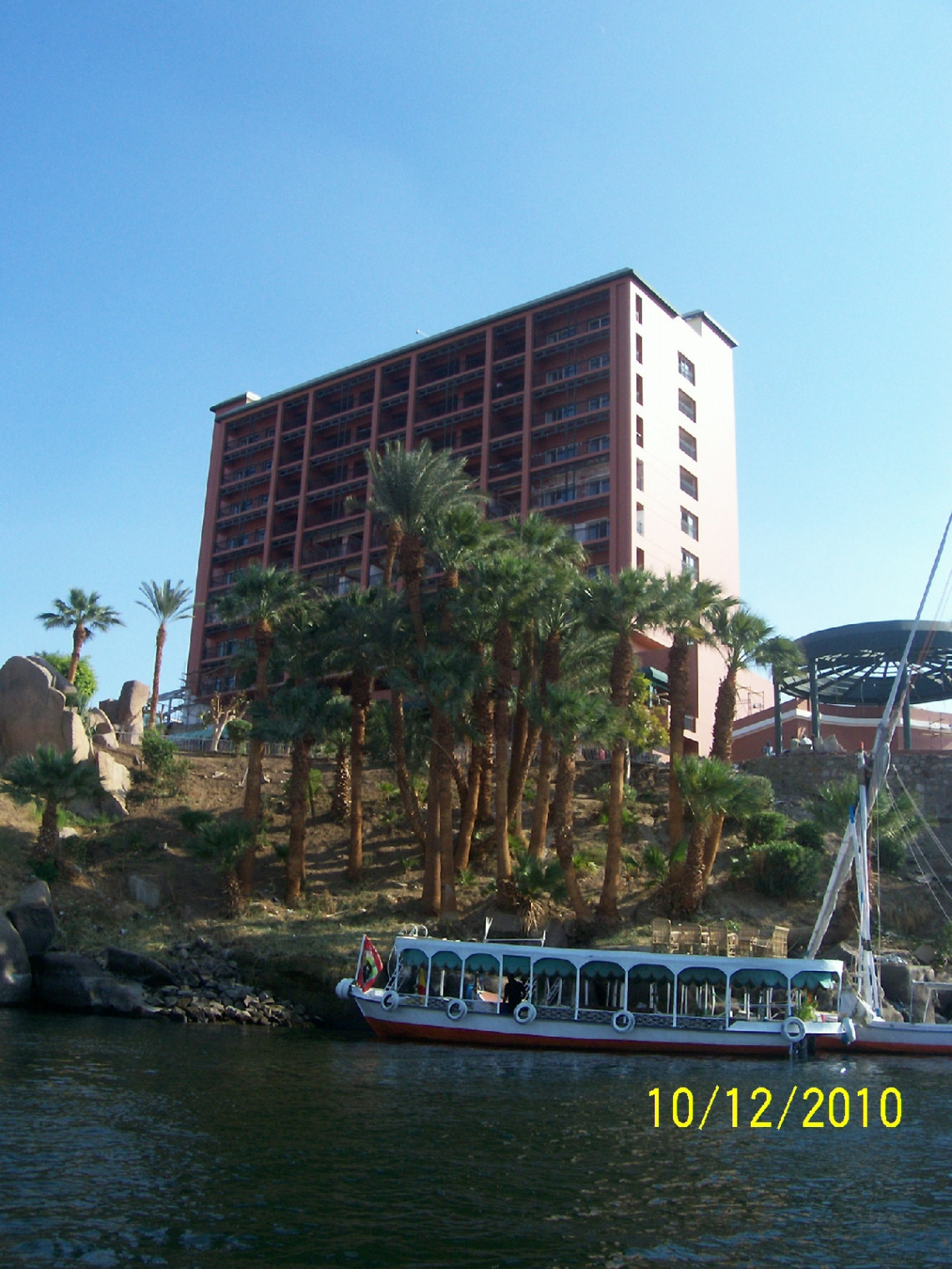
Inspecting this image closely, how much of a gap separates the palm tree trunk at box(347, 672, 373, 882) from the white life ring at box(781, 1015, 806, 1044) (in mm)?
19837

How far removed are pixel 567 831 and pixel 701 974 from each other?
25.6ft

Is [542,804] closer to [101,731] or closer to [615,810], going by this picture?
[615,810]

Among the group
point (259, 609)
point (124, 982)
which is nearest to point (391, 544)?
point (259, 609)

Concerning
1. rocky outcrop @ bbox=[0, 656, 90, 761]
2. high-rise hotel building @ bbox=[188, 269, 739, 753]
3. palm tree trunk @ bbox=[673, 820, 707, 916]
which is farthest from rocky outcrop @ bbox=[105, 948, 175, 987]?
high-rise hotel building @ bbox=[188, 269, 739, 753]

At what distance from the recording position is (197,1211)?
1273 centimetres

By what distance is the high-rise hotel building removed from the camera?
71.3 metres

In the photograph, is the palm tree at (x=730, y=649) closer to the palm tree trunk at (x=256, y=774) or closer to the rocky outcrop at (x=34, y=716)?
the palm tree trunk at (x=256, y=774)

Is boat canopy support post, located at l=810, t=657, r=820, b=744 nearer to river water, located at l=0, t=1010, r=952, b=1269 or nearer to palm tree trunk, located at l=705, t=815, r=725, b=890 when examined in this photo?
palm tree trunk, located at l=705, t=815, r=725, b=890

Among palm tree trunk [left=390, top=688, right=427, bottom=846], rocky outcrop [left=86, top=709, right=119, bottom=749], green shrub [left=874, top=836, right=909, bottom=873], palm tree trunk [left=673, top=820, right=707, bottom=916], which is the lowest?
palm tree trunk [left=673, top=820, right=707, bottom=916]

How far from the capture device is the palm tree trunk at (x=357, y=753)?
44.0 meters

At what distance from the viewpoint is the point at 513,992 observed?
3216cm

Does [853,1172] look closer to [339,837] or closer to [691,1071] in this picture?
[691,1071]

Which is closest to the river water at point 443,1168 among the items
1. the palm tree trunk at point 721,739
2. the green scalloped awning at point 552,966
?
the green scalloped awning at point 552,966

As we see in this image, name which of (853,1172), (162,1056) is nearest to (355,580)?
(162,1056)
